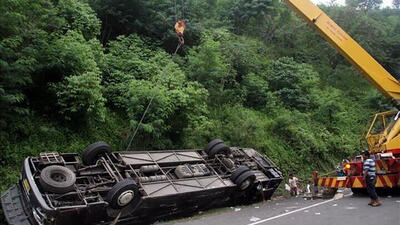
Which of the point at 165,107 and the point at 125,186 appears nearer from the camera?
the point at 125,186

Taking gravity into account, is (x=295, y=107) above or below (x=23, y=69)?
below

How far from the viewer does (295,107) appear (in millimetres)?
17609

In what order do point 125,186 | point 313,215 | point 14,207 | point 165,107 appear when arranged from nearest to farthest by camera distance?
point 14,207
point 125,186
point 313,215
point 165,107

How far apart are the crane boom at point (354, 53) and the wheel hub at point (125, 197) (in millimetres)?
7970

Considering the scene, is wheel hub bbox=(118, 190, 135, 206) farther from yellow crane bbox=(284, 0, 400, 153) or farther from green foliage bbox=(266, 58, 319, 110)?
green foliage bbox=(266, 58, 319, 110)

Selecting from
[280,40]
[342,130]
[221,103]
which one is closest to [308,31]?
[280,40]

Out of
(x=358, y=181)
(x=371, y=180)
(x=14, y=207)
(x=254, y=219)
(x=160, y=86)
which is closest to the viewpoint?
(x=14, y=207)

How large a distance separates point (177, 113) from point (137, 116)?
4.53ft

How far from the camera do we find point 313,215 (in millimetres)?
7203

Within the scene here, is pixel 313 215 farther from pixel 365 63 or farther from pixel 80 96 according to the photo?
pixel 80 96

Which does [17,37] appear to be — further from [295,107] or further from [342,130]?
[342,130]

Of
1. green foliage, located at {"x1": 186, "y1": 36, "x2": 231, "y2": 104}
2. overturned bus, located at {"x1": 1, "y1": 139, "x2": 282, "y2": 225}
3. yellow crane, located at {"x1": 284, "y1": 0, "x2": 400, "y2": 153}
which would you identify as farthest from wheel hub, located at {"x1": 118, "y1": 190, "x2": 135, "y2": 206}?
yellow crane, located at {"x1": 284, "y1": 0, "x2": 400, "y2": 153}

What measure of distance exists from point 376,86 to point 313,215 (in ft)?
18.4

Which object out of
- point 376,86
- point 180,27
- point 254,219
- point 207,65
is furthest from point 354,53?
point 254,219
